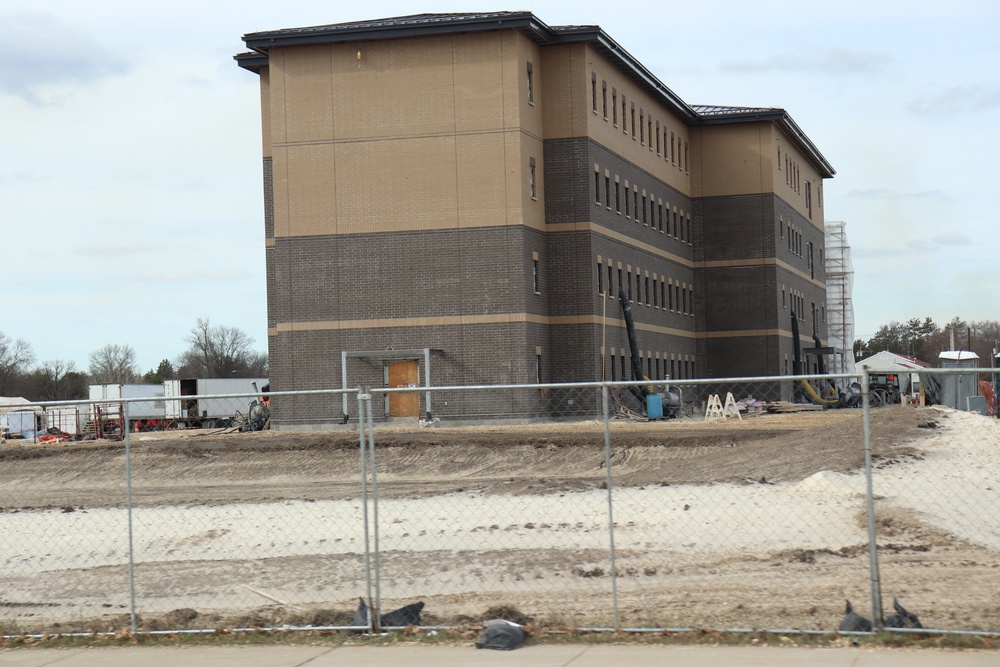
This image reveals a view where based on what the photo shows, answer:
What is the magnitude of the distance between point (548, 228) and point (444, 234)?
246 inches

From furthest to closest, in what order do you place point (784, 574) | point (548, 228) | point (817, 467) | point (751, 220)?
1. point (751, 220)
2. point (548, 228)
3. point (817, 467)
4. point (784, 574)

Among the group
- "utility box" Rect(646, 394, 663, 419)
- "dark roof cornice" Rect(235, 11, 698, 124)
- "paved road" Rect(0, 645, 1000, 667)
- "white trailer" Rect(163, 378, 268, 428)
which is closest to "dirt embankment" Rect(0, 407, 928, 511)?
"utility box" Rect(646, 394, 663, 419)

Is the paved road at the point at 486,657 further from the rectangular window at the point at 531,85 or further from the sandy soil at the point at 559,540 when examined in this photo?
the rectangular window at the point at 531,85

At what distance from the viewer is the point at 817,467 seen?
22484 mm

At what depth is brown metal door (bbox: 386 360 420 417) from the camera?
166 ft

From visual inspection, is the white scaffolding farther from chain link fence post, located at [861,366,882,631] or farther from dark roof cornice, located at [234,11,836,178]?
chain link fence post, located at [861,366,882,631]

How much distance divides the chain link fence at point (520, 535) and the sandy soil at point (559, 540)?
0.06 m

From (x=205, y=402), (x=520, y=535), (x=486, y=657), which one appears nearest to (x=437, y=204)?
(x=205, y=402)

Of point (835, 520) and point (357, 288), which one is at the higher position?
point (357, 288)

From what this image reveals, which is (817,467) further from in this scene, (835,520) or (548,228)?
(548,228)

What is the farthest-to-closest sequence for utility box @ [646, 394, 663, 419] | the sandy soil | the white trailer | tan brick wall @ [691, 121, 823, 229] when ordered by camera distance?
tan brick wall @ [691, 121, 823, 229], the white trailer, utility box @ [646, 394, 663, 419], the sandy soil

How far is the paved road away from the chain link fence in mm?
482

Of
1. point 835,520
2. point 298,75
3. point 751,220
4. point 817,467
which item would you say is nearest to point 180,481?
point 817,467

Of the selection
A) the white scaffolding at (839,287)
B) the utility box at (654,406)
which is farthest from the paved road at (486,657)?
the white scaffolding at (839,287)
